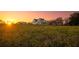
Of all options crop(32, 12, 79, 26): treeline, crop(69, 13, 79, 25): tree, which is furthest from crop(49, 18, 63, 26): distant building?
crop(69, 13, 79, 25): tree

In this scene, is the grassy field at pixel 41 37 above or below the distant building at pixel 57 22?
below

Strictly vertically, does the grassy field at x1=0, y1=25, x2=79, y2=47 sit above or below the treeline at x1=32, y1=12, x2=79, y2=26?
below

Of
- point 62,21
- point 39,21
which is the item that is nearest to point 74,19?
point 62,21

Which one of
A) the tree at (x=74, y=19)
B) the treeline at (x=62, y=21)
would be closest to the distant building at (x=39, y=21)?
the treeline at (x=62, y=21)

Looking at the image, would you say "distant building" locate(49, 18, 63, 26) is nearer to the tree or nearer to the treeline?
the treeline

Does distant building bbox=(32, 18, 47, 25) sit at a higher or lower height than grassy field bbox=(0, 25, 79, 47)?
higher

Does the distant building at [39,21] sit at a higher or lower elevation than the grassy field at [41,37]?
higher

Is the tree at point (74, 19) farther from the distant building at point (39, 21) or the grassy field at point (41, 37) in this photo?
the distant building at point (39, 21)

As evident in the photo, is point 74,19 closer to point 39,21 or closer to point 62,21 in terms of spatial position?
point 62,21

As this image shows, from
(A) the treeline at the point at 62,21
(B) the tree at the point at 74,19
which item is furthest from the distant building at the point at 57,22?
(B) the tree at the point at 74,19
